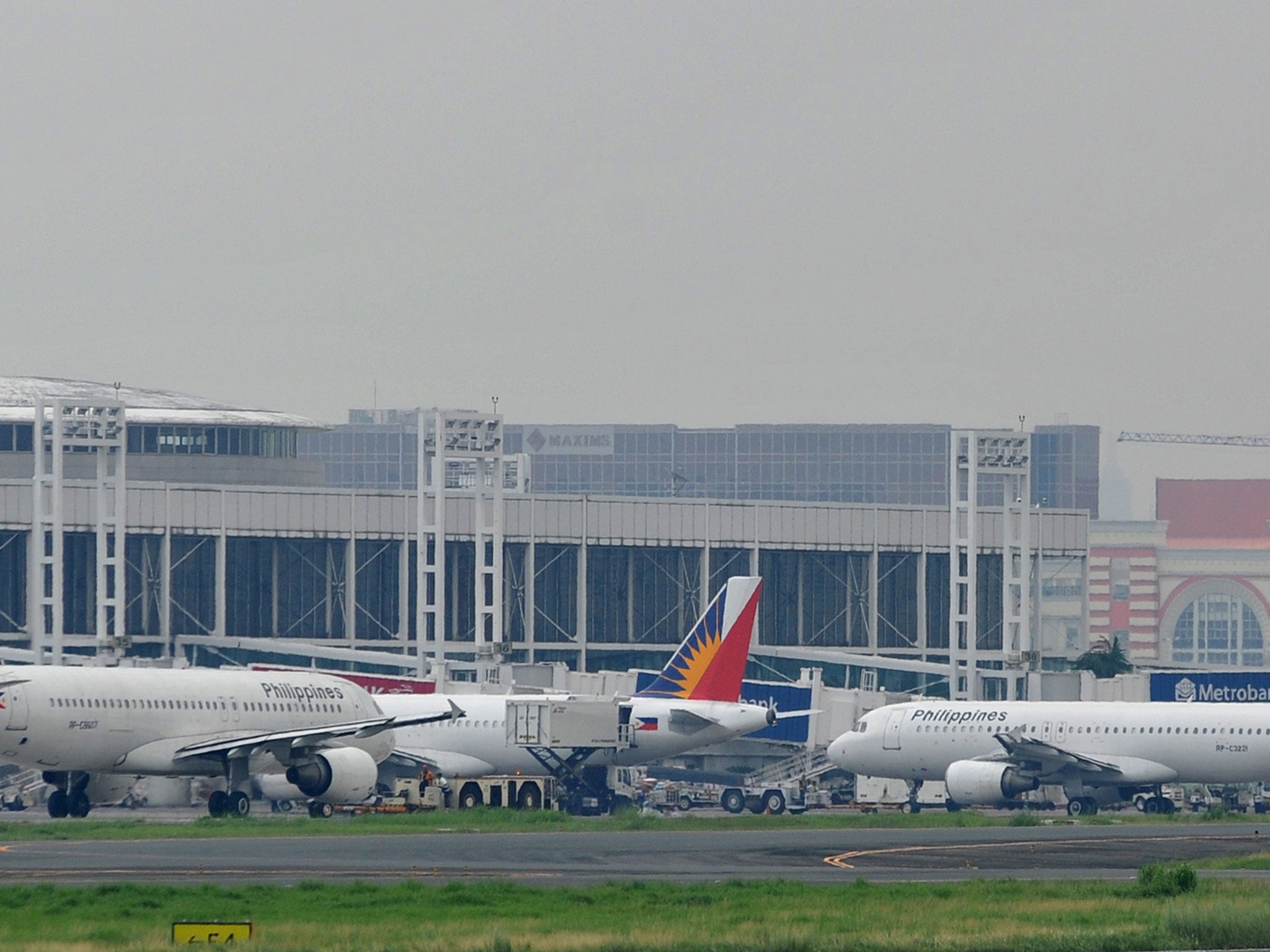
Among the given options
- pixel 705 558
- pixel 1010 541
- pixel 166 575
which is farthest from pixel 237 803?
pixel 705 558

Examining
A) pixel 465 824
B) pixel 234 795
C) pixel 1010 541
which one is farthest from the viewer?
pixel 1010 541

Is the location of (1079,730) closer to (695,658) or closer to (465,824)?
(695,658)

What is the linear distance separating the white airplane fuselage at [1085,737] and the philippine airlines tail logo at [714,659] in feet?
22.4

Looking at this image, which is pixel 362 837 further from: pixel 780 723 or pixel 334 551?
pixel 334 551

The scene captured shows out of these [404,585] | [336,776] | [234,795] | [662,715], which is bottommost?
[234,795]

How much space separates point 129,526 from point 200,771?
54.9m

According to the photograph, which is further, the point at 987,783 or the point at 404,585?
the point at 404,585

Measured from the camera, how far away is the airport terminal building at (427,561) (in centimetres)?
12225

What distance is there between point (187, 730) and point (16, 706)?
6.68 m

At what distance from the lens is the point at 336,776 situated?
71500 mm

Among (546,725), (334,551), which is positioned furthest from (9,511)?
(546,725)

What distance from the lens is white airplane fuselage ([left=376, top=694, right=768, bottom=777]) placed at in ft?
286

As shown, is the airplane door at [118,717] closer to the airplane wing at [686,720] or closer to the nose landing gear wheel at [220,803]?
the nose landing gear wheel at [220,803]

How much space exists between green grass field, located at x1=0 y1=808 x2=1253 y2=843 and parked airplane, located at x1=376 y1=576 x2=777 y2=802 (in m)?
6.23
